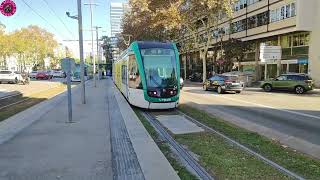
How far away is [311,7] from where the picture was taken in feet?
128

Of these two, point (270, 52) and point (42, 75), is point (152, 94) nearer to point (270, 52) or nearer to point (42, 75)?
point (270, 52)

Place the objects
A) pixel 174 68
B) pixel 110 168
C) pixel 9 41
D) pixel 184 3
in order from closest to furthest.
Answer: pixel 110 168, pixel 174 68, pixel 184 3, pixel 9 41

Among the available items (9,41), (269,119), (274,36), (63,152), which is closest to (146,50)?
(269,119)

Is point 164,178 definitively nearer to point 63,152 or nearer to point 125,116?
point 63,152

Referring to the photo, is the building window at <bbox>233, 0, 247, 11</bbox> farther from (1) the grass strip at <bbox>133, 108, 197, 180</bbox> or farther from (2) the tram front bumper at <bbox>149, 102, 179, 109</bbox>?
(1) the grass strip at <bbox>133, 108, 197, 180</bbox>

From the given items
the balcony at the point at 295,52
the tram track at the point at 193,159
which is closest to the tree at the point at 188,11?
the balcony at the point at 295,52

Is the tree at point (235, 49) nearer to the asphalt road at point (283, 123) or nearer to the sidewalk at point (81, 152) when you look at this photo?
the asphalt road at point (283, 123)

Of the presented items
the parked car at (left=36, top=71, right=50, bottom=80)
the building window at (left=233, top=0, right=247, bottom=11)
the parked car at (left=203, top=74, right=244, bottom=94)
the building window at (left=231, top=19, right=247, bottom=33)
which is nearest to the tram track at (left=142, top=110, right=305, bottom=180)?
the parked car at (left=203, top=74, right=244, bottom=94)

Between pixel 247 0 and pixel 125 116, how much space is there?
4117 cm

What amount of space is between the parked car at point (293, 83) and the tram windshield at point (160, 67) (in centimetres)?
1648

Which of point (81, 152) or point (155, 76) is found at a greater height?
point (155, 76)

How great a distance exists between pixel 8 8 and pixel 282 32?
32.6 m

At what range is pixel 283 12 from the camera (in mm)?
41781

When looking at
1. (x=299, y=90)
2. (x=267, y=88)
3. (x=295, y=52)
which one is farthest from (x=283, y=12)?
(x=299, y=90)
